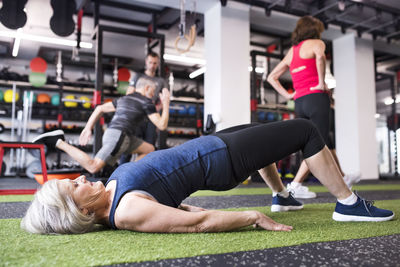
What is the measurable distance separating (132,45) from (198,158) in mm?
8713

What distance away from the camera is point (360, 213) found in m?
1.70

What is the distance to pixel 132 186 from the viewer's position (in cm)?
132

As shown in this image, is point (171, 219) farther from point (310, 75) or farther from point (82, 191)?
point (310, 75)

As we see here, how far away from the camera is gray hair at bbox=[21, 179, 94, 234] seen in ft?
4.20

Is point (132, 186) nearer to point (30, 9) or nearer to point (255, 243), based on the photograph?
point (255, 243)

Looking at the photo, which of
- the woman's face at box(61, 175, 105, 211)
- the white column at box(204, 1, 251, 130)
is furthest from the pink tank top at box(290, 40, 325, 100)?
the white column at box(204, 1, 251, 130)

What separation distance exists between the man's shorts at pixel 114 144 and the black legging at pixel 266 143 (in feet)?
6.68

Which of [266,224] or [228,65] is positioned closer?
[266,224]

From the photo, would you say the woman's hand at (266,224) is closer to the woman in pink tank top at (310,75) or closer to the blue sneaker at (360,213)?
the blue sneaker at (360,213)

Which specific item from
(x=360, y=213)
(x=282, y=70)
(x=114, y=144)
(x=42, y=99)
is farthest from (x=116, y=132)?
(x=42, y=99)

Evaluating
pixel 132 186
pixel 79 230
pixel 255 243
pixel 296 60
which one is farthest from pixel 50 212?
pixel 296 60

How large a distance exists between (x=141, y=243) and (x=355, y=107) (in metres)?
7.32

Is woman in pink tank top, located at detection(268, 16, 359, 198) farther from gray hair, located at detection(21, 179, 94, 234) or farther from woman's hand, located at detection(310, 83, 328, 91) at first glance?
gray hair, located at detection(21, 179, 94, 234)

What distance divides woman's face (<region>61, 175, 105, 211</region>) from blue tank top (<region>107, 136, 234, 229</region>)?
9cm
